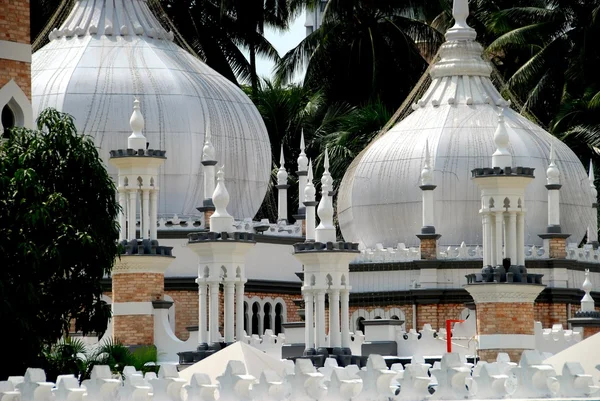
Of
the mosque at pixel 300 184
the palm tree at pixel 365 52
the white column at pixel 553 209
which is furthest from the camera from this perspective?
the palm tree at pixel 365 52

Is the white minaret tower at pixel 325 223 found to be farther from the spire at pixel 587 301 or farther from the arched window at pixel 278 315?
the arched window at pixel 278 315

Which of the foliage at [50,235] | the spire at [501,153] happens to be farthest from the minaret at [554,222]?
the foliage at [50,235]

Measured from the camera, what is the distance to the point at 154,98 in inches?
2222

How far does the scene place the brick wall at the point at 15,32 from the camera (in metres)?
36.3

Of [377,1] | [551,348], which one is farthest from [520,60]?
[551,348]

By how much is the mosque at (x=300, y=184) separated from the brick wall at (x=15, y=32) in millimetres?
11476

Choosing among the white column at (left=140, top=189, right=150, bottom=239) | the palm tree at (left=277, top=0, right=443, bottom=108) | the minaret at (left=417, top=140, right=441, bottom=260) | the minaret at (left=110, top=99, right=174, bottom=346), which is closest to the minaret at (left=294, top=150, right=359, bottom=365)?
the minaret at (left=110, top=99, right=174, bottom=346)

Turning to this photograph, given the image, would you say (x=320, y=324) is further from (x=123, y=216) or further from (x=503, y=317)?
(x=123, y=216)

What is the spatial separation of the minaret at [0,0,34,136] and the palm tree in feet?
121

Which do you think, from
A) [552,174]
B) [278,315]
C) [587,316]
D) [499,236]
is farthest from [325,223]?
[278,315]

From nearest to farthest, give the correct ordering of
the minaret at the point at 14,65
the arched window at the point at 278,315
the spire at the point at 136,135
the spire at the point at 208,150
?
the minaret at the point at 14,65 < the spire at the point at 136,135 < the spire at the point at 208,150 < the arched window at the point at 278,315

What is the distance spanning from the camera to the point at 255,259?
181 feet

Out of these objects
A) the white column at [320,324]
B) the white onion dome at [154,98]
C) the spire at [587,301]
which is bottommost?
the white column at [320,324]

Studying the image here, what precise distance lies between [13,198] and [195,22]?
4304 cm
